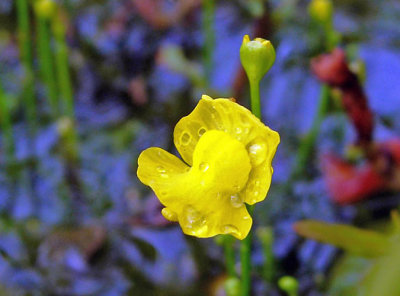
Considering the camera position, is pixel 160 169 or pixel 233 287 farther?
pixel 233 287

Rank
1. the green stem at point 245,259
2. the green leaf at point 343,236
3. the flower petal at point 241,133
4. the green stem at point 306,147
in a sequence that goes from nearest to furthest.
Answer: the flower petal at point 241,133 → the green stem at point 245,259 → the green leaf at point 343,236 → the green stem at point 306,147

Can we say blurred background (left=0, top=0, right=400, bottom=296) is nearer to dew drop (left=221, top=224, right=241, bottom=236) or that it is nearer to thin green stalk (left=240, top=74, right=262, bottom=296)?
thin green stalk (left=240, top=74, right=262, bottom=296)

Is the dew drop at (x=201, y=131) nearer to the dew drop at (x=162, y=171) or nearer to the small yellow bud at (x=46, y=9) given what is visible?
the dew drop at (x=162, y=171)

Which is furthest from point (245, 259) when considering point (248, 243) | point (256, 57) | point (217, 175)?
point (256, 57)

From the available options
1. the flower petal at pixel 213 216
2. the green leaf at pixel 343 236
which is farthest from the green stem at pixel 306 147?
the flower petal at pixel 213 216

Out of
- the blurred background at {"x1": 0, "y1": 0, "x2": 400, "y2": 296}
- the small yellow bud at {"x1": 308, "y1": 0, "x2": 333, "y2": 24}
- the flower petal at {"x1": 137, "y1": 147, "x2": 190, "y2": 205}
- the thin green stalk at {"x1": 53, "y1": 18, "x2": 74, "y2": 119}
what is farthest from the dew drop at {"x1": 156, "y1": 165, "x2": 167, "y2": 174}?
the thin green stalk at {"x1": 53, "y1": 18, "x2": 74, "y2": 119}

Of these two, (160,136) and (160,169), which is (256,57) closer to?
(160,169)
